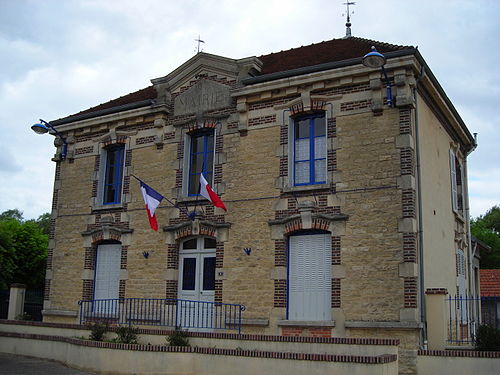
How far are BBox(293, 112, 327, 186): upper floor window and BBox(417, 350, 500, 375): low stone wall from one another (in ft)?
14.8

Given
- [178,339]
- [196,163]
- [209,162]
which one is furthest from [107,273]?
[178,339]

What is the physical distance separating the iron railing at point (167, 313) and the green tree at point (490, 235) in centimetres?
3124

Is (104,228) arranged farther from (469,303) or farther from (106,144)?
(469,303)

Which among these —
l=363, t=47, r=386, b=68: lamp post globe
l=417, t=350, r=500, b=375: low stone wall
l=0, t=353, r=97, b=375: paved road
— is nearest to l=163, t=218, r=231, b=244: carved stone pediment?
l=0, t=353, r=97, b=375: paved road

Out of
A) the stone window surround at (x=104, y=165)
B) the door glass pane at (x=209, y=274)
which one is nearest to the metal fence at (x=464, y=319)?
the door glass pane at (x=209, y=274)

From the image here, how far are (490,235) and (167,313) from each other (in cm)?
3370

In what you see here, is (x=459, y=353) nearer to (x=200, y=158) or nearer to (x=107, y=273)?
(x=200, y=158)

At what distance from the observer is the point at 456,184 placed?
55.4 feet

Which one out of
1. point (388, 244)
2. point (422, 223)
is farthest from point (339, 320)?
point (422, 223)

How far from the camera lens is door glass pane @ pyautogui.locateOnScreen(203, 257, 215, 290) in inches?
567

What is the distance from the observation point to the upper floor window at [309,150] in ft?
44.1

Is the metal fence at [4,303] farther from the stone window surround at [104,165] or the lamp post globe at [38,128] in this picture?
the lamp post globe at [38,128]

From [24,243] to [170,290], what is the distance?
9945 mm

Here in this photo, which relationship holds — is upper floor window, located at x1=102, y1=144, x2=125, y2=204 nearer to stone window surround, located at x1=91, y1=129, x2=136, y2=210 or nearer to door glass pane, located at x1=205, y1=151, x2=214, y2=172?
stone window surround, located at x1=91, y1=129, x2=136, y2=210
